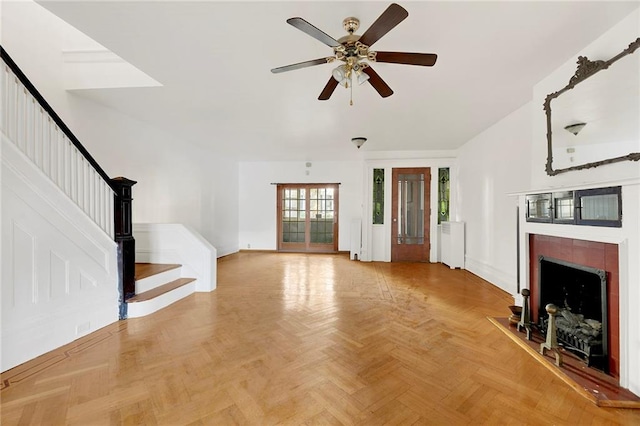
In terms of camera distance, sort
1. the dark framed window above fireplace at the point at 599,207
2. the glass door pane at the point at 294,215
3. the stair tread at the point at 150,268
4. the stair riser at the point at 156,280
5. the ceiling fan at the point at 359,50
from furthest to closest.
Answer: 1. the glass door pane at the point at 294,215
2. the stair tread at the point at 150,268
3. the stair riser at the point at 156,280
4. the dark framed window above fireplace at the point at 599,207
5. the ceiling fan at the point at 359,50

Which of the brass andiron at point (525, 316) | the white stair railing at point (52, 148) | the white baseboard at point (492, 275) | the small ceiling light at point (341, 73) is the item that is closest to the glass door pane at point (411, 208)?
the white baseboard at point (492, 275)

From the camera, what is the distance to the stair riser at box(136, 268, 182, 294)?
10.3 feet

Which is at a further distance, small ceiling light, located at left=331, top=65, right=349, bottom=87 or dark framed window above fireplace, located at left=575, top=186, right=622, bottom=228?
small ceiling light, located at left=331, top=65, right=349, bottom=87

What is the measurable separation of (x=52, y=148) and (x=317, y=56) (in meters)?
2.62

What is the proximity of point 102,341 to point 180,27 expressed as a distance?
288cm

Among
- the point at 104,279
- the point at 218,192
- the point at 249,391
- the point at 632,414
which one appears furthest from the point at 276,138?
the point at 632,414

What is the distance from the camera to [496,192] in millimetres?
4152

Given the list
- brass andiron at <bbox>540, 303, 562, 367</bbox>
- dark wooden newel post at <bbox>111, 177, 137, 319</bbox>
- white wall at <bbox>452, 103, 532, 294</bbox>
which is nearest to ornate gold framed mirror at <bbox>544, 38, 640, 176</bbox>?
white wall at <bbox>452, 103, 532, 294</bbox>

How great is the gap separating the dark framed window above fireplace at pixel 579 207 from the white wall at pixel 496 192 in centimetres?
53

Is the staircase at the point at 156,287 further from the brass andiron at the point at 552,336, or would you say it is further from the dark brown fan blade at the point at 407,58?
the brass andiron at the point at 552,336

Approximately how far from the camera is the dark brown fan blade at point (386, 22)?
4.77 ft

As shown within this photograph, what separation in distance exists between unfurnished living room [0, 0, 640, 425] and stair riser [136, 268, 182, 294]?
0.02m

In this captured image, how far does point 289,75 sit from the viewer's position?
8.91 ft

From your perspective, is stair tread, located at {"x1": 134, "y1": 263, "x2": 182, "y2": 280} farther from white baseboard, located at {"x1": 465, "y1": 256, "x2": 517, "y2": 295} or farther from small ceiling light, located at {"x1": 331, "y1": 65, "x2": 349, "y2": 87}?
white baseboard, located at {"x1": 465, "y1": 256, "x2": 517, "y2": 295}
